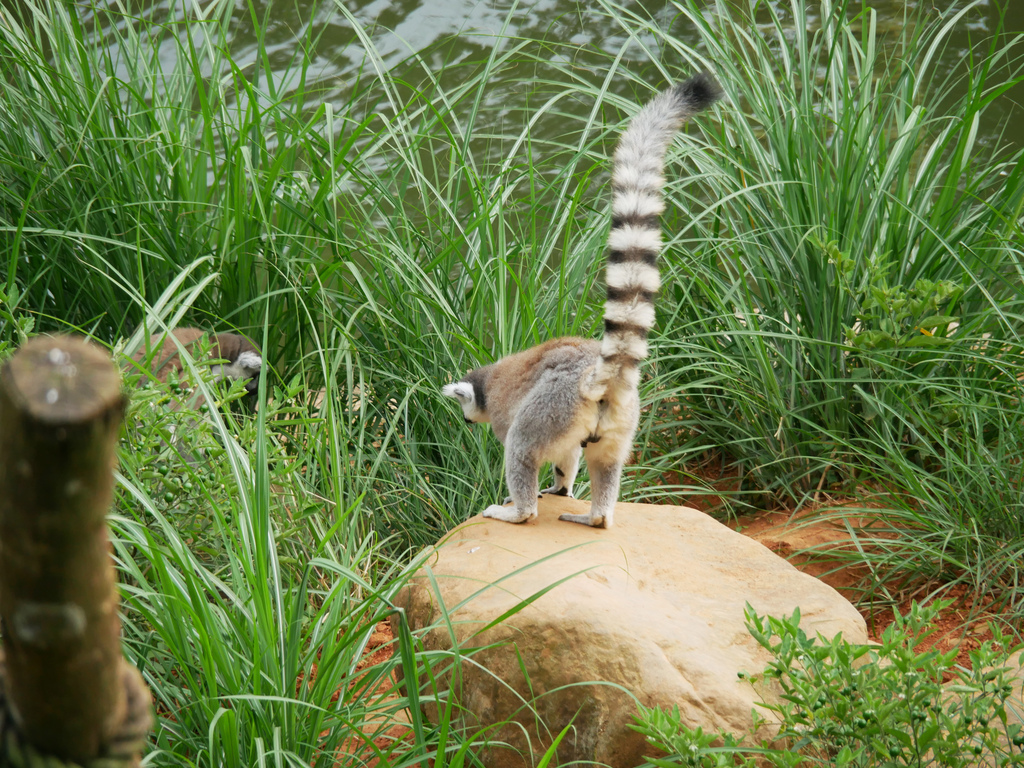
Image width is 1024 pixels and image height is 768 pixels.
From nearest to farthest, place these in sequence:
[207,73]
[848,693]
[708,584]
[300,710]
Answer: [848,693] → [300,710] → [708,584] → [207,73]

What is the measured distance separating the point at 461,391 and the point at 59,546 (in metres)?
2.92

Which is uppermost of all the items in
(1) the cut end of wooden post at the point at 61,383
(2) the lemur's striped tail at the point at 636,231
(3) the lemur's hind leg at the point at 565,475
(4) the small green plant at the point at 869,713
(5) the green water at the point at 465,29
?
(5) the green water at the point at 465,29

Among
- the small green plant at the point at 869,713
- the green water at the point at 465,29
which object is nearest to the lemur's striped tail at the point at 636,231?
the small green plant at the point at 869,713

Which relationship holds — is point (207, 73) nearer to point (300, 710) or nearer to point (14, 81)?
point (14, 81)

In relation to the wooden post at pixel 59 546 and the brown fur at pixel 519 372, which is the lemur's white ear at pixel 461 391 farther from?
the wooden post at pixel 59 546

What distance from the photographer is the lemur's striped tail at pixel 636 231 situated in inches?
117

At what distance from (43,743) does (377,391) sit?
146 inches

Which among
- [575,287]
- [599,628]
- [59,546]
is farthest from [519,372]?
[59,546]

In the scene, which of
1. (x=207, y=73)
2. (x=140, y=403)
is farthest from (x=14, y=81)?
(x=140, y=403)

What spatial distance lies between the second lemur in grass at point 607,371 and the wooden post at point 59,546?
2.37 m

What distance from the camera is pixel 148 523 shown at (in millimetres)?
2875

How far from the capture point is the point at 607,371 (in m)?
3.11

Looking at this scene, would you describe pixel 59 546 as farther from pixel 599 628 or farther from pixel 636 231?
pixel 636 231

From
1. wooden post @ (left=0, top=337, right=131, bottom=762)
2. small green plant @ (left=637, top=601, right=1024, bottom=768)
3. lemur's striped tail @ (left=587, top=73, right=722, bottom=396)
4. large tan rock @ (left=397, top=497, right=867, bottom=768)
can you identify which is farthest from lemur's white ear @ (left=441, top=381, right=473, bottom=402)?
wooden post @ (left=0, top=337, right=131, bottom=762)
